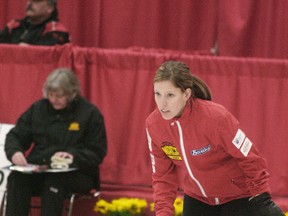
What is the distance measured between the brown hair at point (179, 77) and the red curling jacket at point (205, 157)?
7 centimetres

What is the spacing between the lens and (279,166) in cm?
498

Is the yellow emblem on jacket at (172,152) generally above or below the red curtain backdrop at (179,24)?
below

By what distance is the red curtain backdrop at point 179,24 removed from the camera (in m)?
5.47

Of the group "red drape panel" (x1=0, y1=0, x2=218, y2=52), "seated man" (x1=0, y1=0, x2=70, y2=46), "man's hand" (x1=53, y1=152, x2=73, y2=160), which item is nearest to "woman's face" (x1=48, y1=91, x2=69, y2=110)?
"man's hand" (x1=53, y1=152, x2=73, y2=160)

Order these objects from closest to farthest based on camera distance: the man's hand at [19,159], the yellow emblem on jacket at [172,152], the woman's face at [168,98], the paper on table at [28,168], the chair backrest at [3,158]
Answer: the woman's face at [168,98] → the yellow emblem on jacket at [172,152] → the paper on table at [28,168] → the man's hand at [19,159] → the chair backrest at [3,158]

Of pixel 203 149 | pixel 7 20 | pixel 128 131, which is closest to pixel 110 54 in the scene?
pixel 128 131

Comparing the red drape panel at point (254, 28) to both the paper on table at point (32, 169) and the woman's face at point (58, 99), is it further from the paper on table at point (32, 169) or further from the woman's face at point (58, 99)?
the paper on table at point (32, 169)

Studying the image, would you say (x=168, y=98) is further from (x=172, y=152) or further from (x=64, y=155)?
(x=64, y=155)

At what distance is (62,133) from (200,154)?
2.00 m

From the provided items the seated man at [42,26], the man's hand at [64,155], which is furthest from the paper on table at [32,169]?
the seated man at [42,26]

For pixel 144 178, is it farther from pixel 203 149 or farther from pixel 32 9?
pixel 203 149

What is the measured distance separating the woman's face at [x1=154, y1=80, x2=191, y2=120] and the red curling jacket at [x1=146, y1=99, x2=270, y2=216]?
8cm

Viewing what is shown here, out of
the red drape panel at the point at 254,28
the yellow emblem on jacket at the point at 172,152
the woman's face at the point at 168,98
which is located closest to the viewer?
the woman's face at the point at 168,98

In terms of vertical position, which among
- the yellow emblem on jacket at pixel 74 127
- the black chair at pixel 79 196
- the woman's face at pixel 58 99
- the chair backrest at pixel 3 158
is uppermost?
the woman's face at pixel 58 99
